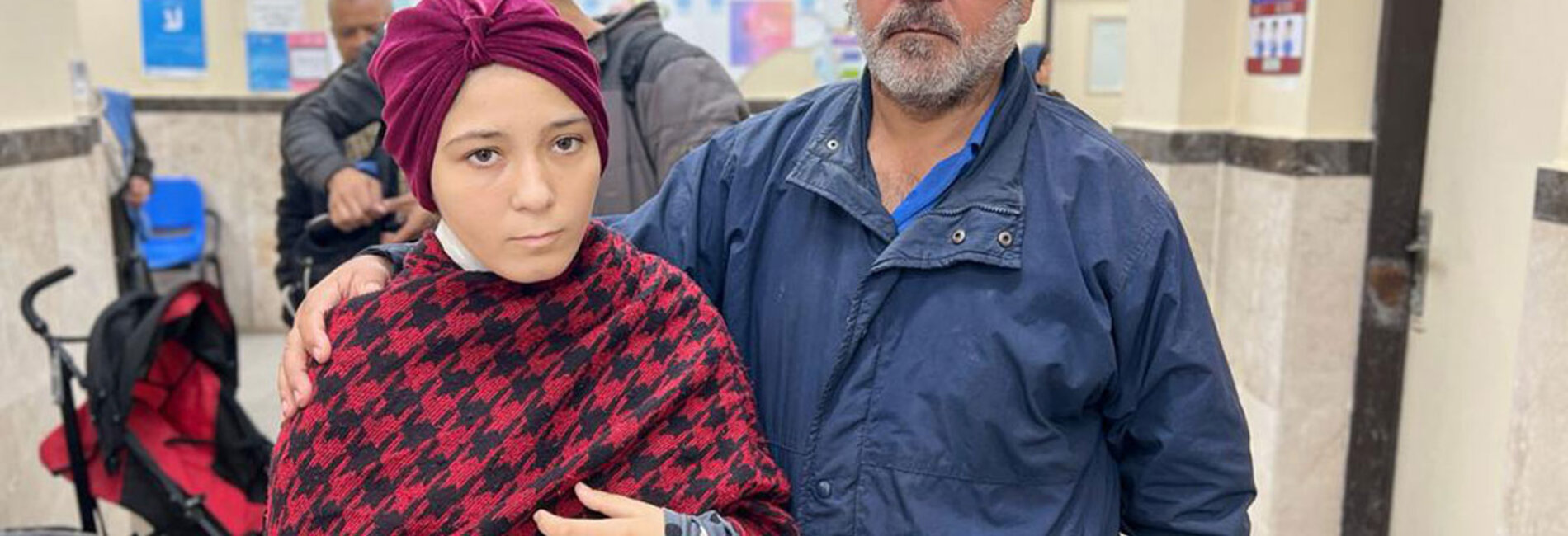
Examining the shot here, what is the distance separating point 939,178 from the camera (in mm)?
1326

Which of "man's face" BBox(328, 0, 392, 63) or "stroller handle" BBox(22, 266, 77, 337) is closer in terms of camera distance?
"stroller handle" BBox(22, 266, 77, 337)

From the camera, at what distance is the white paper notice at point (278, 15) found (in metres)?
5.90

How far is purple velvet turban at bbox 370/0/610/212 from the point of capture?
1053 millimetres

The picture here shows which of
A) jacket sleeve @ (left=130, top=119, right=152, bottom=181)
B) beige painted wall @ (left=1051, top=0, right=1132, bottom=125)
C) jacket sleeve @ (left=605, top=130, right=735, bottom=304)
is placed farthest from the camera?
beige painted wall @ (left=1051, top=0, right=1132, bottom=125)

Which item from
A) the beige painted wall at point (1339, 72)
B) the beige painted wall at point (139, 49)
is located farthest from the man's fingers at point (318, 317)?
the beige painted wall at point (139, 49)

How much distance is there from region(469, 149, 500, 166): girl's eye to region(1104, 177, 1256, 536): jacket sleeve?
2.01 feet

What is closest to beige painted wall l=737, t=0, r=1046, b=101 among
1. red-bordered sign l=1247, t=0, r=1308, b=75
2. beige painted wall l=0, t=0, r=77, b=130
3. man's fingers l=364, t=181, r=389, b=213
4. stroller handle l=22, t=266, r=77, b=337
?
red-bordered sign l=1247, t=0, r=1308, b=75

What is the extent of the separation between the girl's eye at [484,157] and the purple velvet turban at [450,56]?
0.04m

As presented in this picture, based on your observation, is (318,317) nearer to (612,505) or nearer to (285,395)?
(285,395)

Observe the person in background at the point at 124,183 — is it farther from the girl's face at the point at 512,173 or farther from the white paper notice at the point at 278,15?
the girl's face at the point at 512,173

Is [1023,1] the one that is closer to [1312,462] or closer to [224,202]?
[1312,462]

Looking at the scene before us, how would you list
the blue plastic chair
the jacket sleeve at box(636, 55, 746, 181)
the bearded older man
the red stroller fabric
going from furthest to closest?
the blue plastic chair, the red stroller fabric, the jacket sleeve at box(636, 55, 746, 181), the bearded older man

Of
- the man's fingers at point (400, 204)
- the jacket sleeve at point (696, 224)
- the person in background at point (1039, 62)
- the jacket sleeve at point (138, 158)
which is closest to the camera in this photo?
the jacket sleeve at point (696, 224)

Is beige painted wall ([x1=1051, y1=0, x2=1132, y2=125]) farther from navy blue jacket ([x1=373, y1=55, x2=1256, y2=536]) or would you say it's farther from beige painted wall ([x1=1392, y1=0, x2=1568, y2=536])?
navy blue jacket ([x1=373, y1=55, x2=1256, y2=536])
